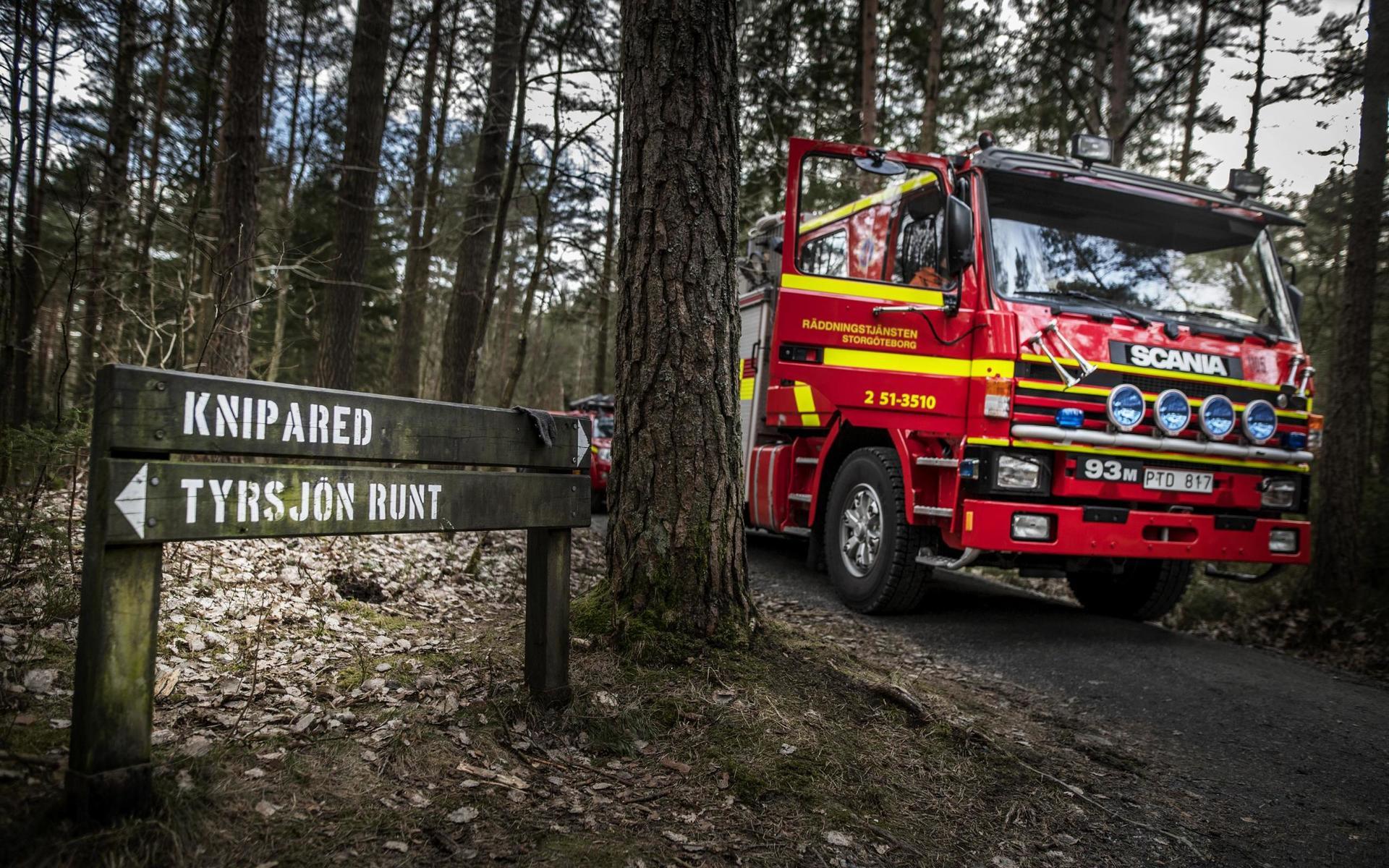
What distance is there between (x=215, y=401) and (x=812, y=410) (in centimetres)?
468

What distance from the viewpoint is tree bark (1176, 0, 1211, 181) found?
→ 14750mm

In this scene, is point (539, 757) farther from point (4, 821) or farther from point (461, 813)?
point (4, 821)

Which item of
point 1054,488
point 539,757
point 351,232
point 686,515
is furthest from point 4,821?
point 351,232

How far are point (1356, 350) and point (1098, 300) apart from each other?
341cm

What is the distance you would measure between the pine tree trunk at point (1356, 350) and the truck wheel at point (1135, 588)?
1.41 meters

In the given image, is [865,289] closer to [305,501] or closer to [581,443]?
[581,443]

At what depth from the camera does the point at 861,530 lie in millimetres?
6305

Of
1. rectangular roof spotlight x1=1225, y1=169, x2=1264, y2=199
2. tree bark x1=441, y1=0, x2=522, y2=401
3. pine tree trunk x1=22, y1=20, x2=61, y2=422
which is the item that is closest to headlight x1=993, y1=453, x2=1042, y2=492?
rectangular roof spotlight x1=1225, y1=169, x2=1264, y2=199

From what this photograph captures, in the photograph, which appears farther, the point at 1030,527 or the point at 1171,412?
the point at 1171,412

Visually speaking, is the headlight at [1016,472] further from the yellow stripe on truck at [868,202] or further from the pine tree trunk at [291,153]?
the pine tree trunk at [291,153]

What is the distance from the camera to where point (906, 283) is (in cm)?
595

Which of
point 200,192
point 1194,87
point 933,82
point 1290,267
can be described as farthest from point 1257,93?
point 200,192

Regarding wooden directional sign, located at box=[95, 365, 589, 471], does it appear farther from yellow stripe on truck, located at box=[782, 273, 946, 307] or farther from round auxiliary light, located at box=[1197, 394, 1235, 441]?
round auxiliary light, located at box=[1197, 394, 1235, 441]

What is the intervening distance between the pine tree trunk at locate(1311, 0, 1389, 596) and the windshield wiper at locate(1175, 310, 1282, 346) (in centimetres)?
202
